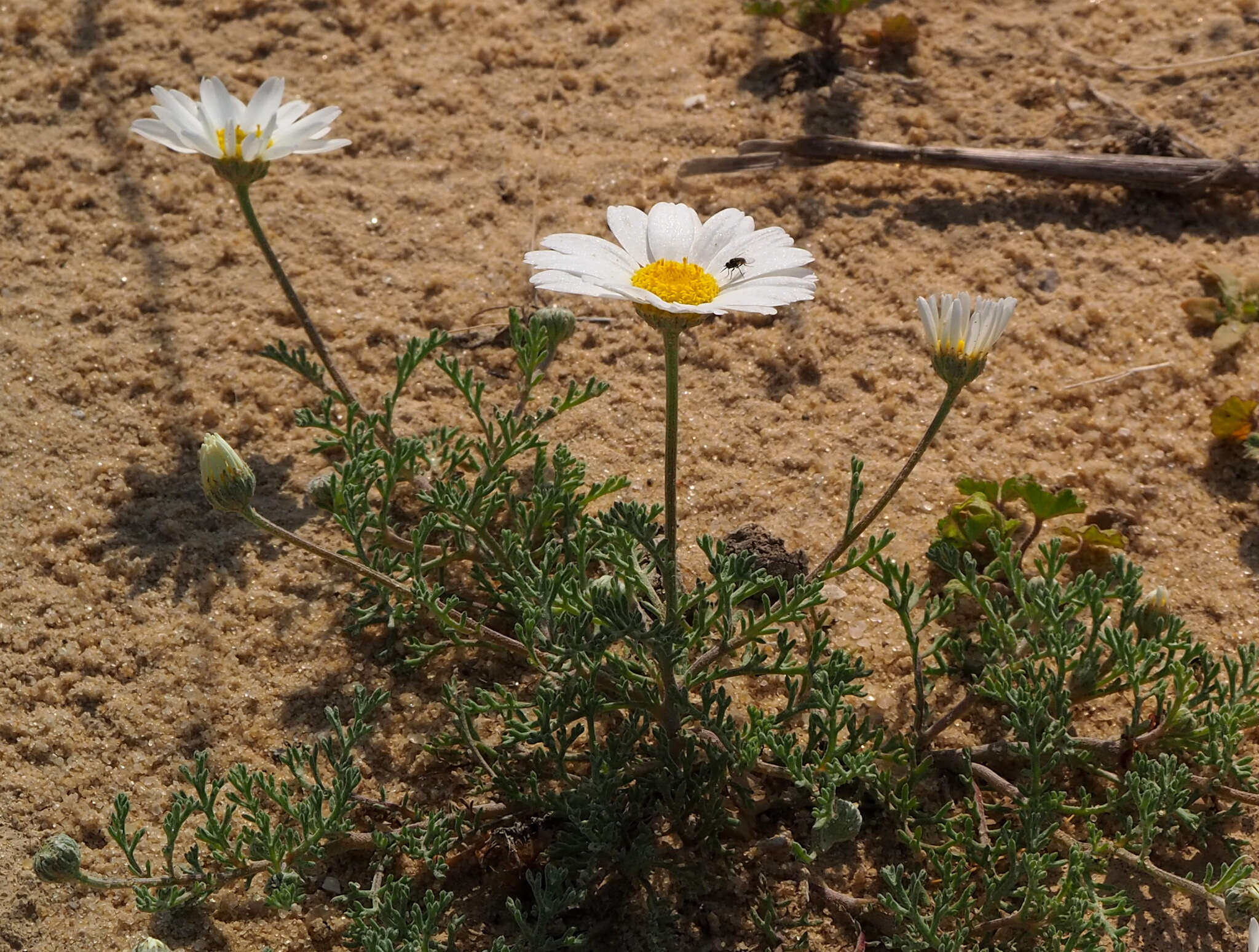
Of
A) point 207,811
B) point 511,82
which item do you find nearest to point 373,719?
point 207,811

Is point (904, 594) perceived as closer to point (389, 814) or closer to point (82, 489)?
point (389, 814)

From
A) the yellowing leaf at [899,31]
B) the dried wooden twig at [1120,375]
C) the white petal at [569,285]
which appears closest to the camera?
the white petal at [569,285]

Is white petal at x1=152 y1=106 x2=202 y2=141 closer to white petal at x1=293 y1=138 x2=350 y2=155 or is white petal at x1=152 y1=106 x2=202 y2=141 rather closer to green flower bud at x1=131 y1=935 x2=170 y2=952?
Answer: white petal at x1=293 y1=138 x2=350 y2=155

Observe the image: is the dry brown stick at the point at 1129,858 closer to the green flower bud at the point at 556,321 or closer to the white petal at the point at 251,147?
the green flower bud at the point at 556,321

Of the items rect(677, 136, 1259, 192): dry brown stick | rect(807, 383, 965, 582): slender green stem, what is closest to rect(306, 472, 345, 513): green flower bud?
rect(807, 383, 965, 582): slender green stem

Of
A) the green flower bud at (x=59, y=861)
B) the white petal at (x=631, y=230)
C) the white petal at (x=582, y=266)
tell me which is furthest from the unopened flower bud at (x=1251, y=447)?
the green flower bud at (x=59, y=861)

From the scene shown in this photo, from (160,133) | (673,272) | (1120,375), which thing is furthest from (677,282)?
(1120,375)
